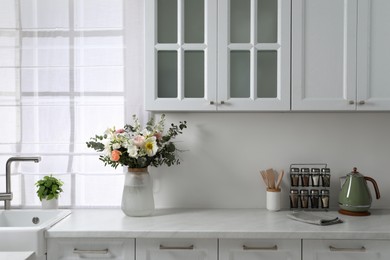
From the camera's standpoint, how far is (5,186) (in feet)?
8.17

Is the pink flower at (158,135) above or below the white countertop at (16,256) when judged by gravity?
above

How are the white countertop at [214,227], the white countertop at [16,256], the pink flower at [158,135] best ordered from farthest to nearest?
the pink flower at [158,135] < the white countertop at [214,227] < the white countertop at [16,256]

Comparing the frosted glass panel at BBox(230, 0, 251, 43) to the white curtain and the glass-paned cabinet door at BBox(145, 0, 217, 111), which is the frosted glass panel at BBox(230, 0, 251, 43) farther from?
the white curtain

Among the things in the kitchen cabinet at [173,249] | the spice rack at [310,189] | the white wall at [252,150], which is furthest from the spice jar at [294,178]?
the kitchen cabinet at [173,249]

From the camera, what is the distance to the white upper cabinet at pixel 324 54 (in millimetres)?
2113

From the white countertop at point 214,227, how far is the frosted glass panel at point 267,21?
0.99m

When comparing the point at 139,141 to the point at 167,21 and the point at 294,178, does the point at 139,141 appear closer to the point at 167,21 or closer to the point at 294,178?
the point at 167,21

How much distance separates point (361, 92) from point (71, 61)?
67.8 inches

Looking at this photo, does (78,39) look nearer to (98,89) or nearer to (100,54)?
(100,54)

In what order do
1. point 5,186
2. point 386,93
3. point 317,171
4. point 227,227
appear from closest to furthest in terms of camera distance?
point 227,227, point 386,93, point 317,171, point 5,186

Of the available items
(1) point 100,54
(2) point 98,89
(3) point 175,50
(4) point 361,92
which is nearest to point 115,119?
(2) point 98,89

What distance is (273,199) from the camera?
7.59 feet

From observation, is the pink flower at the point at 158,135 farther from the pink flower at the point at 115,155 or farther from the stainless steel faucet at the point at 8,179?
the stainless steel faucet at the point at 8,179

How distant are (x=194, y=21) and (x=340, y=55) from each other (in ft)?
2.66
